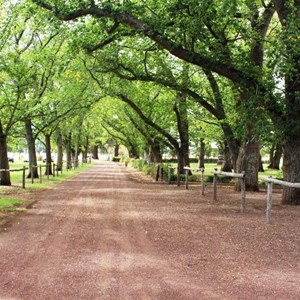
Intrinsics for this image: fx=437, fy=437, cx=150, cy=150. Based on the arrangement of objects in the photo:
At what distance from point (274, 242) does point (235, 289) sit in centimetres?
299

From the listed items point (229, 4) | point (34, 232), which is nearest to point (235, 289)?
point (34, 232)

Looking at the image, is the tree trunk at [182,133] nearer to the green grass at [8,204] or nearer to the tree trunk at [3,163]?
the tree trunk at [3,163]

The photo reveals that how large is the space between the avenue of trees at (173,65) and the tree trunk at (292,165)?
30mm

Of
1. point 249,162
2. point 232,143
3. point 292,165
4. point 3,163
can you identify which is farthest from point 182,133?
point 292,165

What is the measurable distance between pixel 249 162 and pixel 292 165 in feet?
21.2

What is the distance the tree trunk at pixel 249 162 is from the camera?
19.1 metres

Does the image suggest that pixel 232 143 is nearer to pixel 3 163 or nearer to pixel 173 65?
pixel 173 65

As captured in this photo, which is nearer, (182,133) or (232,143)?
(232,143)

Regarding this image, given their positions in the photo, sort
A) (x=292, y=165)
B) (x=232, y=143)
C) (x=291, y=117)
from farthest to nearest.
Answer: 1. (x=232, y=143)
2. (x=292, y=165)
3. (x=291, y=117)

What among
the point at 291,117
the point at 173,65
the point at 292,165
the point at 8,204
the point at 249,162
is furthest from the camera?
the point at 173,65

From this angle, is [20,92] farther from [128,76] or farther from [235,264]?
[235,264]

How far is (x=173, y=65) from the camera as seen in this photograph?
22.6 metres

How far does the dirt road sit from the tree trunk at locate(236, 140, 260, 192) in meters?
7.28

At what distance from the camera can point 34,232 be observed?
28.8 feet
